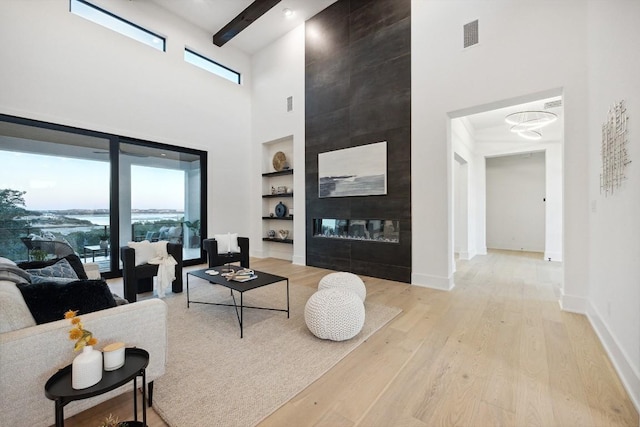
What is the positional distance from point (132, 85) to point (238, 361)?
198 inches

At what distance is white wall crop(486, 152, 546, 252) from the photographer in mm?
7500

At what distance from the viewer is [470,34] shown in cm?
369

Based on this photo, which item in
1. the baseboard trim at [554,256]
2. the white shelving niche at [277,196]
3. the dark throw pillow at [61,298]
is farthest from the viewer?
the white shelving niche at [277,196]

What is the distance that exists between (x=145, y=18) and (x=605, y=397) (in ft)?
24.4

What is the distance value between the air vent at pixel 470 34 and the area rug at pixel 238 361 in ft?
11.9

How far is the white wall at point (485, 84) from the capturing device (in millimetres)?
3021

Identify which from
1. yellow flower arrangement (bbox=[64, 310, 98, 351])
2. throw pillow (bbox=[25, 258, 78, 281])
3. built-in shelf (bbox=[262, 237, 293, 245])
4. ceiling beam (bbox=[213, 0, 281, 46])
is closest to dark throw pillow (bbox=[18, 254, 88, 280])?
throw pillow (bbox=[25, 258, 78, 281])

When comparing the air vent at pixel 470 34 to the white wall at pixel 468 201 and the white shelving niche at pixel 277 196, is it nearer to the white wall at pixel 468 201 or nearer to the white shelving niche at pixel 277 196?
the white wall at pixel 468 201

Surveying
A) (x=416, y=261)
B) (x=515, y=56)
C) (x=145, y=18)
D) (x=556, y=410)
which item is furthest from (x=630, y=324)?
(x=145, y=18)

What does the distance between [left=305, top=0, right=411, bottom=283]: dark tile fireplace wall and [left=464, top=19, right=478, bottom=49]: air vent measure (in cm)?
78

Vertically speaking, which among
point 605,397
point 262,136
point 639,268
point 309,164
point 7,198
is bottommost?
point 605,397

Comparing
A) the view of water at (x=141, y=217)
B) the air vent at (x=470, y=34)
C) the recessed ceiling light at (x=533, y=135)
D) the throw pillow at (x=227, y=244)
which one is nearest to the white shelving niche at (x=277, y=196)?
the throw pillow at (x=227, y=244)

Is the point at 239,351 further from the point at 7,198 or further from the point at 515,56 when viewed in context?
the point at 515,56

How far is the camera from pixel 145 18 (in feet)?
16.2
